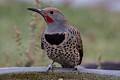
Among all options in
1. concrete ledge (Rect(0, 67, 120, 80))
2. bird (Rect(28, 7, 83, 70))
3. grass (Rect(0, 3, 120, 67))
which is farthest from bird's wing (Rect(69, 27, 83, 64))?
grass (Rect(0, 3, 120, 67))

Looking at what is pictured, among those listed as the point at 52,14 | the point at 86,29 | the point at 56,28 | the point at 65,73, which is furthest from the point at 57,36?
the point at 86,29

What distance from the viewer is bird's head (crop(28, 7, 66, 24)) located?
4688 millimetres

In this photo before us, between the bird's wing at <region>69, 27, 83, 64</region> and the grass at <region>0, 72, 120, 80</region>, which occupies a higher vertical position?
the bird's wing at <region>69, 27, 83, 64</region>

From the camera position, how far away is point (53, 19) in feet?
15.5

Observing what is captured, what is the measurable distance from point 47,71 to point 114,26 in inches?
253

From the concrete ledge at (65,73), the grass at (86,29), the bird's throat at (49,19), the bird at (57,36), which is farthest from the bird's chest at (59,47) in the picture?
the grass at (86,29)

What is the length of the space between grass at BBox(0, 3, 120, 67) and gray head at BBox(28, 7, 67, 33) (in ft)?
10.2

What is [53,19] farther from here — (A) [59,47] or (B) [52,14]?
A: (A) [59,47]

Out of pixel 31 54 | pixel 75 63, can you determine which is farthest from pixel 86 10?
pixel 75 63

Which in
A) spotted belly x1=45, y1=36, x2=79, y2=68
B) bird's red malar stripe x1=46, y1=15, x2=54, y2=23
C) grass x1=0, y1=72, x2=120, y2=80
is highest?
bird's red malar stripe x1=46, y1=15, x2=54, y2=23

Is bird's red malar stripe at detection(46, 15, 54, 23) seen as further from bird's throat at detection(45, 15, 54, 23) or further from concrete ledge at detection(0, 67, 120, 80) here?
concrete ledge at detection(0, 67, 120, 80)

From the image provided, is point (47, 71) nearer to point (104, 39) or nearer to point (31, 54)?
point (31, 54)

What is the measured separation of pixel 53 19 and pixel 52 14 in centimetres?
4

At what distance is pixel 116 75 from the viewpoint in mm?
4203
